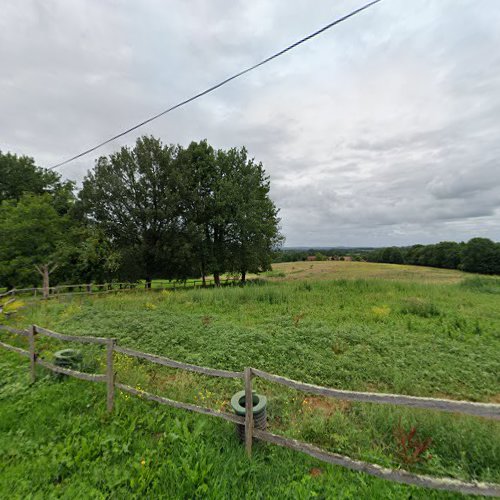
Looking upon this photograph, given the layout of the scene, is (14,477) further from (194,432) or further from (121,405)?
(194,432)

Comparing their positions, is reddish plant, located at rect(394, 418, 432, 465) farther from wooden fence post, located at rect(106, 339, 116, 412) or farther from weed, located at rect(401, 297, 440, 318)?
weed, located at rect(401, 297, 440, 318)

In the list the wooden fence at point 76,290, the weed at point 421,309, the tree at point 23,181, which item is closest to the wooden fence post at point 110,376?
the weed at point 421,309

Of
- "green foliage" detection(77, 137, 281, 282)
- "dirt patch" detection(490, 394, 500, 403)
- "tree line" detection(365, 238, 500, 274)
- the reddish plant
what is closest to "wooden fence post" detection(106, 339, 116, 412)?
the reddish plant

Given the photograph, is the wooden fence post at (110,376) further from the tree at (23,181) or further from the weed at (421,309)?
the tree at (23,181)

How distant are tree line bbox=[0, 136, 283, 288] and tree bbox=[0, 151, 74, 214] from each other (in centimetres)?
8

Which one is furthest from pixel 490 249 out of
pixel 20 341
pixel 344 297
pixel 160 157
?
pixel 20 341

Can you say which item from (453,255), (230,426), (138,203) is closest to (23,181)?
(138,203)

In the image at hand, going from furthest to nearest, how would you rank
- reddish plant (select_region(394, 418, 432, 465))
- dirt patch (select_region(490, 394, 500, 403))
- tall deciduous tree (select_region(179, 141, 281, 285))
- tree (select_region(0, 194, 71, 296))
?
tall deciduous tree (select_region(179, 141, 281, 285)), tree (select_region(0, 194, 71, 296)), dirt patch (select_region(490, 394, 500, 403)), reddish plant (select_region(394, 418, 432, 465))

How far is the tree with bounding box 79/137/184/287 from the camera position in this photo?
801 inches

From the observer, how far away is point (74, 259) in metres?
21.5

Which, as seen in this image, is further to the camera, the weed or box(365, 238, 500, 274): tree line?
box(365, 238, 500, 274): tree line

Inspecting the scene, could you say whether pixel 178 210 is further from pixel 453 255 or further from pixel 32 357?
pixel 453 255

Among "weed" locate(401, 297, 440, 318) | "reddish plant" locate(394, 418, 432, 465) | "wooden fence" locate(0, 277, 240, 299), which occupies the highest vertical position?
"reddish plant" locate(394, 418, 432, 465)

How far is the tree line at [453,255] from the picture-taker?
4966cm
